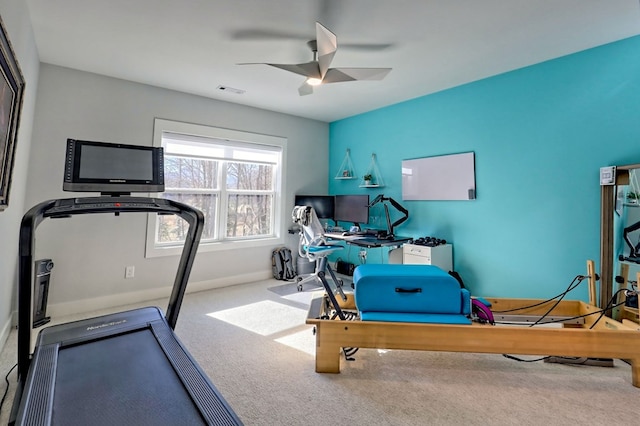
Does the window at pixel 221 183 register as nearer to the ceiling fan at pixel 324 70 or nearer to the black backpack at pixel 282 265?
the black backpack at pixel 282 265

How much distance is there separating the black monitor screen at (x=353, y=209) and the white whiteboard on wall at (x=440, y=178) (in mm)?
572

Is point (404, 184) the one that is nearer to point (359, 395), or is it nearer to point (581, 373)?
point (581, 373)

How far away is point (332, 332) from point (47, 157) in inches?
Answer: 131

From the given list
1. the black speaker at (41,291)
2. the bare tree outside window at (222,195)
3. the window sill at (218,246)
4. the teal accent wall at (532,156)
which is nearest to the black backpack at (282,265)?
the window sill at (218,246)

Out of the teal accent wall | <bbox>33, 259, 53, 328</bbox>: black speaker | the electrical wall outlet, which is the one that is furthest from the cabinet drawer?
<bbox>33, 259, 53, 328</bbox>: black speaker

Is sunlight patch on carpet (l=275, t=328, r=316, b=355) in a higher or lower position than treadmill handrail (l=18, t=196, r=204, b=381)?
lower

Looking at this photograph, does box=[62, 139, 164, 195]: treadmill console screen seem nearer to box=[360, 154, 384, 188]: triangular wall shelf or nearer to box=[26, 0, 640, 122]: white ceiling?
box=[26, 0, 640, 122]: white ceiling

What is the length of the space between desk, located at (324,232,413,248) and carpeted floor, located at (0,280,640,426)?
4.36ft

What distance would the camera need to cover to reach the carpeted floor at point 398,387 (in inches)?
62.4

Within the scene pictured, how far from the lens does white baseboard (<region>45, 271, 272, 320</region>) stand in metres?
2.98

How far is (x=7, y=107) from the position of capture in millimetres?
1682

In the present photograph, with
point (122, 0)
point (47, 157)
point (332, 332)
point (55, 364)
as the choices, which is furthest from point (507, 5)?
point (47, 157)

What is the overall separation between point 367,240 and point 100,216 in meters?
3.11

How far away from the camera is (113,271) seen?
10.7ft
